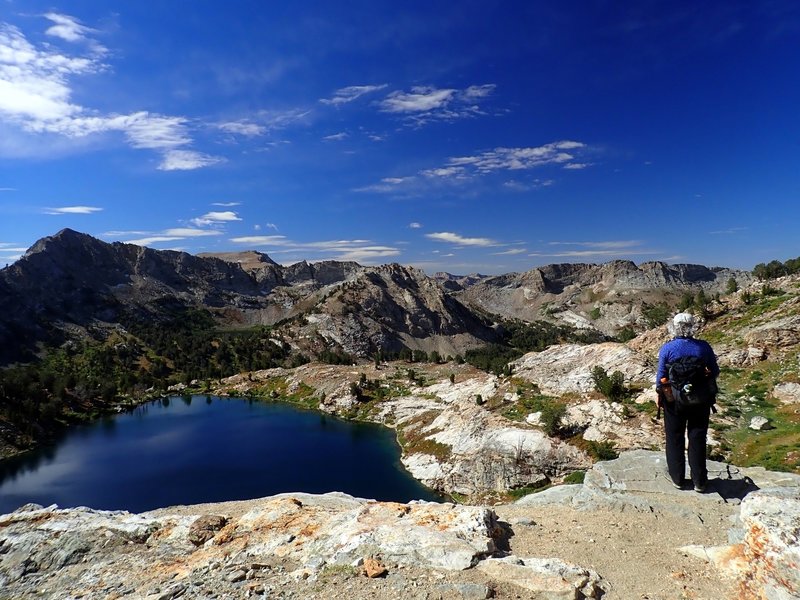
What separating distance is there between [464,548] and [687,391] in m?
7.03

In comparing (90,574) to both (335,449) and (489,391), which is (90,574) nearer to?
(489,391)

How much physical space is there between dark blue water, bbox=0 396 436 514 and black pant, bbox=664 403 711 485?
153 ft

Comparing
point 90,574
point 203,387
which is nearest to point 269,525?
point 90,574

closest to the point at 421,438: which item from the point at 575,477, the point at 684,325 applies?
the point at 575,477

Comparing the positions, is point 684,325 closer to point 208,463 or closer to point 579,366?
point 579,366

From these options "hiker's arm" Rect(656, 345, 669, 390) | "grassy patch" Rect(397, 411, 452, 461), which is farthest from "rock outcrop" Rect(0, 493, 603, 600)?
"grassy patch" Rect(397, 411, 452, 461)

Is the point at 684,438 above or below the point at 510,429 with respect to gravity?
above

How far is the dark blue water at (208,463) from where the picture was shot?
6262 cm

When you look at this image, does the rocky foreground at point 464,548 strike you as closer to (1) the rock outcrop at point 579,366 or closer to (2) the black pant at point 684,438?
(2) the black pant at point 684,438

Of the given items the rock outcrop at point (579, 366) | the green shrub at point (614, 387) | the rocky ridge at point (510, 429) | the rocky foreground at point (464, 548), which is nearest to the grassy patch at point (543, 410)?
the rocky ridge at point (510, 429)

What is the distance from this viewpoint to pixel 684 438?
1220 cm

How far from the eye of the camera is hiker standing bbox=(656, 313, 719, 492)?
37.6ft

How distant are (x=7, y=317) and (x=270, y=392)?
501 feet

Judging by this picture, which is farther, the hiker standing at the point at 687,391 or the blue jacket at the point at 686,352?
the blue jacket at the point at 686,352
